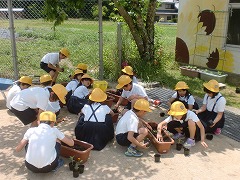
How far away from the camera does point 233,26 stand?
958cm

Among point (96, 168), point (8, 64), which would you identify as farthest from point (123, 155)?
point (8, 64)

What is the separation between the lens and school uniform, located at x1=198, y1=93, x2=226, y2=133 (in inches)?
210

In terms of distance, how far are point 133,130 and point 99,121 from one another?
609 millimetres

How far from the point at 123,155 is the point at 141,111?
753mm

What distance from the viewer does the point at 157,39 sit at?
9.78 m

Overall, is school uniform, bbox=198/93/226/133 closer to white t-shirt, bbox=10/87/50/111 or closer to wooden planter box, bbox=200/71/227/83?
white t-shirt, bbox=10/87/50/111

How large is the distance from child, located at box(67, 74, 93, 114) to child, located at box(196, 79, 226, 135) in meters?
2.29

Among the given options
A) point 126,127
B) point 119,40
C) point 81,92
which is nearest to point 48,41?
point 119,40

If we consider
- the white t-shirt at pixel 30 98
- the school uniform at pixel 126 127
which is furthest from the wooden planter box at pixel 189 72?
Result: the white t-shirt at pixel 30 98

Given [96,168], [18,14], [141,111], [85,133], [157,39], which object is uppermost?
[18,14]

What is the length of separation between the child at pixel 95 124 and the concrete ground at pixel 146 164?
7.5 inches

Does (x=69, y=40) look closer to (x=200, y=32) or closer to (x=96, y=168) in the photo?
(x=200, y=32)

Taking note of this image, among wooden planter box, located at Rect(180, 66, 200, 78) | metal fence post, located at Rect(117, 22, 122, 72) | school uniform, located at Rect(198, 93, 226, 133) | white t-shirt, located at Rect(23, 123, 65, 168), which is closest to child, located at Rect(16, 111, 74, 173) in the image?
white t-shirt, located at Rect(23, 123, 65, 168)

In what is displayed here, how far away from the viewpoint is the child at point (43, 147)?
378 centimetres
